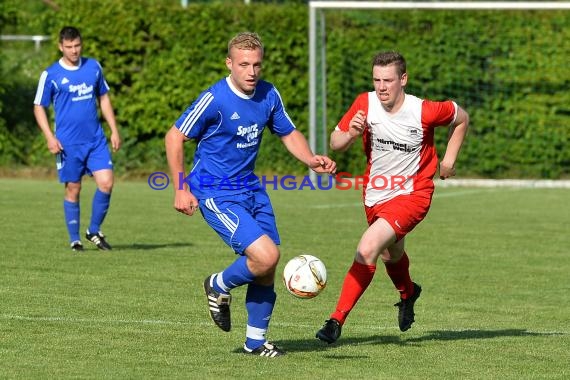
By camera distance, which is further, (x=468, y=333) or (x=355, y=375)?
A: (x=468, y=333)

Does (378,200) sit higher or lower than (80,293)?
higher

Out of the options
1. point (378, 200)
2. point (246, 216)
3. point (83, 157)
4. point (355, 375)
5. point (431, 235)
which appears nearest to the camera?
point (355, 375)

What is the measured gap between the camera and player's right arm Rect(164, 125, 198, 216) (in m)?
6.82

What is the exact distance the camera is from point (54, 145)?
12.1 meters

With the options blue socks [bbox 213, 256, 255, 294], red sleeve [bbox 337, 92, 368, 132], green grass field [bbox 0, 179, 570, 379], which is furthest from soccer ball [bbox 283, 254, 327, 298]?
red sleeve [bbox 337, 92, 368, 132]

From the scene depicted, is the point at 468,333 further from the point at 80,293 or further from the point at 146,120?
the point at 146,120

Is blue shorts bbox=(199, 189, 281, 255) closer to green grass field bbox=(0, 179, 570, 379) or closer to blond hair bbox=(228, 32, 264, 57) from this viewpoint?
green grass field bbox=(0, 179, 570, 379)

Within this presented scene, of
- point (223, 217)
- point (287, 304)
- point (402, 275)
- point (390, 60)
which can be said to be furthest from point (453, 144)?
point (287, 304)

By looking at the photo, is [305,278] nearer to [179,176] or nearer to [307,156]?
[307,156]

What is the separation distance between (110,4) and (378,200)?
46.5 ft

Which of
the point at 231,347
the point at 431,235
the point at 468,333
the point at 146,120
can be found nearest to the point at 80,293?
the point at 231,347

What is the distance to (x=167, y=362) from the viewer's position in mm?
6777

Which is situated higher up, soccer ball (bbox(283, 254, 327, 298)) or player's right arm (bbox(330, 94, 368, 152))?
player's right arm (bbox(330, 94, 368, 152))

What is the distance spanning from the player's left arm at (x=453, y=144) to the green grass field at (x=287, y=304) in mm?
1090
